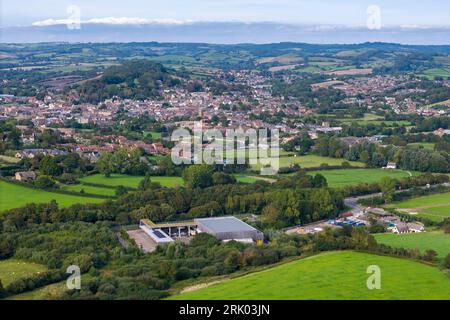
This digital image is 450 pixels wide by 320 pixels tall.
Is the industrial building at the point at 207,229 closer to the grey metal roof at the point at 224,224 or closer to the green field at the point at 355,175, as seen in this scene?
the grey metal roof at the point at 224,224

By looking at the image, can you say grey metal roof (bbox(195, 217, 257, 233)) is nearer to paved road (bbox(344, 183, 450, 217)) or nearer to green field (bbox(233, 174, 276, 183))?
paved road (bbox(344, 183, 450, 217))

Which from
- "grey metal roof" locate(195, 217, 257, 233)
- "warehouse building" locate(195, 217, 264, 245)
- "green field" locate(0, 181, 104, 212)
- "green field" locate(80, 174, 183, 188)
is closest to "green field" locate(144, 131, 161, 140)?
"green field" locate(80, 174, 183, 188)

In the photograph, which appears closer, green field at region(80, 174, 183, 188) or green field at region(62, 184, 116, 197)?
green field at region(62, 184, 116, 197)

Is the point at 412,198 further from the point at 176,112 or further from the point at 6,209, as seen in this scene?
the point at 176,112

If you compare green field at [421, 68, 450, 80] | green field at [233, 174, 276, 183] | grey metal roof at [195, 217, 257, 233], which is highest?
green field at [421, 68, 450, 80]

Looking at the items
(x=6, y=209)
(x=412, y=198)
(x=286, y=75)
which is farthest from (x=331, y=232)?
(x=286, y=75)

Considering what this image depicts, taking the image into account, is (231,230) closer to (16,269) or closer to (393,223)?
(393,223)

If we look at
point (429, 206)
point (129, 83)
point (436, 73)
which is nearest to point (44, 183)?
point (429, 206)

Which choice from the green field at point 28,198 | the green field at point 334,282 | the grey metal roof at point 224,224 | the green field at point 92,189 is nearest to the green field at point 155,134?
the green field at point 92,189
